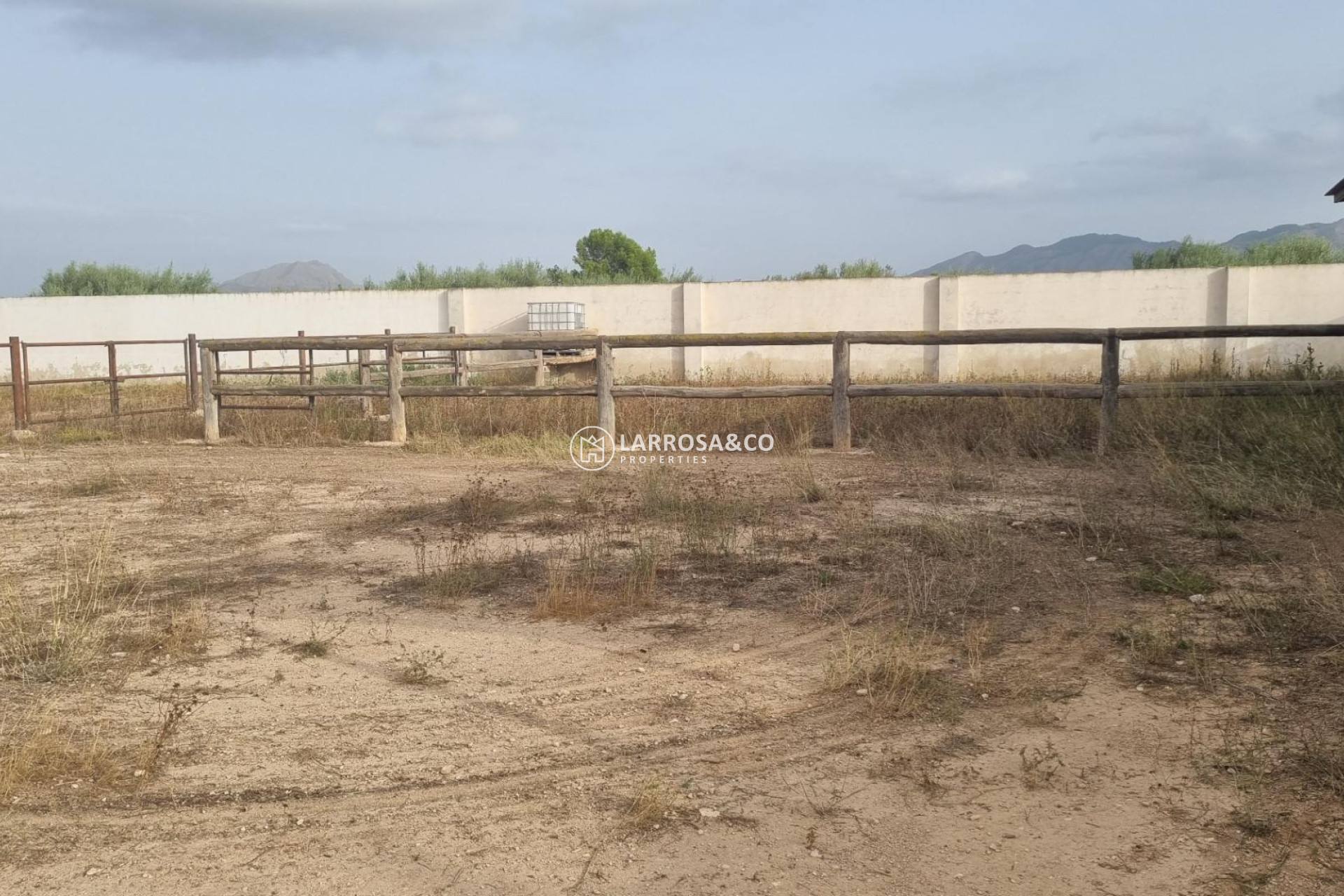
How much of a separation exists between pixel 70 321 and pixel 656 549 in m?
26.0

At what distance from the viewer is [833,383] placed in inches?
410

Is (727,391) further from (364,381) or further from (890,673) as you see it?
(890,673)

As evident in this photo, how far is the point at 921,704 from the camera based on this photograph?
3.86 metres

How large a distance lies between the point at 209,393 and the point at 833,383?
7.39m

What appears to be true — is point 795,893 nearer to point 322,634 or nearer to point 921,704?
point 921,704

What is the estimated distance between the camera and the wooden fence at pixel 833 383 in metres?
9.44

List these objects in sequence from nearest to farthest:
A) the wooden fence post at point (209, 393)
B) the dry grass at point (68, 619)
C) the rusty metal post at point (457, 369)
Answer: the dry grass at point (68, 619) → the wooden fence post at point (209, 393) → the rusty metal post at point (457, 369)

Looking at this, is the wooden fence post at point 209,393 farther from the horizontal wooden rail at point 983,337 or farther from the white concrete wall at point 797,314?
the white concrete wall at point 797,314

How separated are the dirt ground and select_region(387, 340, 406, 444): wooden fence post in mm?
5053

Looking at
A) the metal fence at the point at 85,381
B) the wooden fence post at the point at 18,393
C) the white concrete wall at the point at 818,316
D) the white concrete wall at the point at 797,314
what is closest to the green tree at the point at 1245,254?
the white concrete wall at the point at 797,314

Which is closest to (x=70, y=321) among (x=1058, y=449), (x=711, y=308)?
(x=711, y=308)

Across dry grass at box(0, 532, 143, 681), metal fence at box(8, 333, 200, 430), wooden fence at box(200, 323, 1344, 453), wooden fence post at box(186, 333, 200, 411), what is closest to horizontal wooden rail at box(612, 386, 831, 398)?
wooden fence at box(200, 323, 1344, 453)

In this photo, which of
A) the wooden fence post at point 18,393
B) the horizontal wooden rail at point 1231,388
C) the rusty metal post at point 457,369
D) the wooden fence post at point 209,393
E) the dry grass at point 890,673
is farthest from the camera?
the rusty metal post at point 457,369

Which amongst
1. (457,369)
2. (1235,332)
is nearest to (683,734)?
(1235,332)
